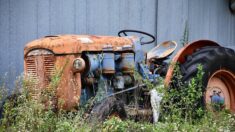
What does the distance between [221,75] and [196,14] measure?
3484mm

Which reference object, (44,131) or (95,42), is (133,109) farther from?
(44,131)

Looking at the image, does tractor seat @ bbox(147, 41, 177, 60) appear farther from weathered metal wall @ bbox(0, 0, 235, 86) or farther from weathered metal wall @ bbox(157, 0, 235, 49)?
weathered metal wall @ bbox(157, 0, 235, 49)

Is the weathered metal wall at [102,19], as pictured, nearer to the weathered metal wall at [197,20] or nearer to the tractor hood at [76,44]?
the weathered metal wall at [197,20]

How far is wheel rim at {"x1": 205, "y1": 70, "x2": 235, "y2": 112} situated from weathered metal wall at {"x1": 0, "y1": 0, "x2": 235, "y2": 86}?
2454mm

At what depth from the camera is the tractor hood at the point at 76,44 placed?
609cm

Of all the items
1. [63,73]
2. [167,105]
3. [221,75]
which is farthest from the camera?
[221,75]

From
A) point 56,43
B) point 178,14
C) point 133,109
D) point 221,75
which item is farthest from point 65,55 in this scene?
point 178,14

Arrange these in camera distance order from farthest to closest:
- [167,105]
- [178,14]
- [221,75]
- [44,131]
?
[178,14] → [221,75] → [167,105] → [44,131]

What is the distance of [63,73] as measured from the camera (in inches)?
237

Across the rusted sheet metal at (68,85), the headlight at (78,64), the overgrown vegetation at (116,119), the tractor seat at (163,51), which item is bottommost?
the overgrown vegetation at (116,119)

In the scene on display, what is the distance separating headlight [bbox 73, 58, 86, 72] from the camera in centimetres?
599

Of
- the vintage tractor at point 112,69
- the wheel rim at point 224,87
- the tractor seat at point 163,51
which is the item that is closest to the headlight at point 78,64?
the vintage tractor at point 112,69

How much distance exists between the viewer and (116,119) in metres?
5.41

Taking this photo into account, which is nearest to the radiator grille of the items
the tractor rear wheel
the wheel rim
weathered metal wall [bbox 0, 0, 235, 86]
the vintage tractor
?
the vintage tractor
